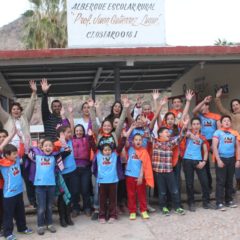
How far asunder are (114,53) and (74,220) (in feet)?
9.31

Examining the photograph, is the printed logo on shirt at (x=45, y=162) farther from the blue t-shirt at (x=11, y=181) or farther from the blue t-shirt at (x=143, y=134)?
the blue t-shirt at (x=143, y=134)

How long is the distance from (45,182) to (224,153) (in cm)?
286

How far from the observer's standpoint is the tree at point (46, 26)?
2769 cm

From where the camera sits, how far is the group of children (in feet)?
19.5

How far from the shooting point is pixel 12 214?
5.69 metres

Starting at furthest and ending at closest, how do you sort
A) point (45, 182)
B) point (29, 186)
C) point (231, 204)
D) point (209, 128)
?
point (209, 128), point (231, 204), point (29, 186), point (45, 182)

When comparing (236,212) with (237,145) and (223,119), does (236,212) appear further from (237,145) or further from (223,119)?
(223,119)

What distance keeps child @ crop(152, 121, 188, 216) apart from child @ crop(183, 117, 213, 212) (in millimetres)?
249

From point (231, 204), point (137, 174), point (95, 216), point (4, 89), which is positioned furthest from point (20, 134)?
point (4, 89)

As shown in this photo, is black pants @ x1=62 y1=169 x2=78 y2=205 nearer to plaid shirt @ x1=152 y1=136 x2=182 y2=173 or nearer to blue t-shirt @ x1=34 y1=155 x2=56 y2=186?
blue t-shirt @ x1=34 y1=155 x2=56 y2=186

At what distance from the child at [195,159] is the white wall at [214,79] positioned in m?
2.96

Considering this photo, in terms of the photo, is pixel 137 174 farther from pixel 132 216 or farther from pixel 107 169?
pixel 132 216

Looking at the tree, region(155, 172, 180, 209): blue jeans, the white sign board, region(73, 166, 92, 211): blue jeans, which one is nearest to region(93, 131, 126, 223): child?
region(73, 166, 92, 211): blue jeans

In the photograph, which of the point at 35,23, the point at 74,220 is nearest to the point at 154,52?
the point at 74,220
